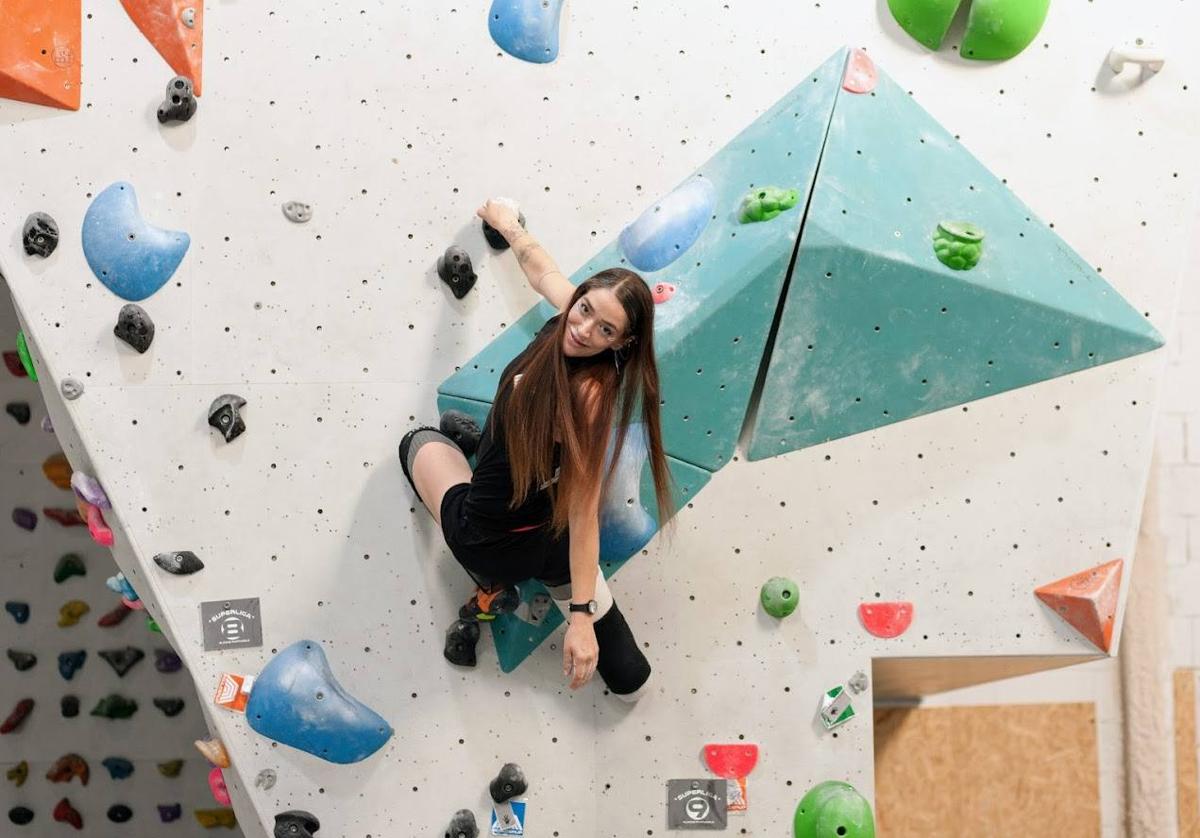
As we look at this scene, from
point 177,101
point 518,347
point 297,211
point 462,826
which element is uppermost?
point 177,101

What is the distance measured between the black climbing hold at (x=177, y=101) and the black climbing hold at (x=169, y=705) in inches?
81.3

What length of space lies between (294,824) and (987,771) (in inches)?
88.9

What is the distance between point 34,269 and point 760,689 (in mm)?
1903

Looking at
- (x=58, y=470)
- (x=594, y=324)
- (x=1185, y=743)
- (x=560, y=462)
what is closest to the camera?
(x=594, y=324)

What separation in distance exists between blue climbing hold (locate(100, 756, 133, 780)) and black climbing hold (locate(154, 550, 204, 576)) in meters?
1.59

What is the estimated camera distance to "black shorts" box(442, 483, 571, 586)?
8.54ft

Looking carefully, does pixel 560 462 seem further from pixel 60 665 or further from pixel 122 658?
pixel 60 665

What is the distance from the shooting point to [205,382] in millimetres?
2924

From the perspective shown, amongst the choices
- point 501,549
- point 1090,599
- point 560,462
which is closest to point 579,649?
point 501,549

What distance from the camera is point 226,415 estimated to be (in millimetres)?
2891

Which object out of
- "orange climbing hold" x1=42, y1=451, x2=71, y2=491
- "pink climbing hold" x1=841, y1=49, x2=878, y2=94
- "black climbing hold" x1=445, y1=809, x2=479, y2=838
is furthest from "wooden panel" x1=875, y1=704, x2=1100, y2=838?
"orange climbing hold" x1=42, y1=451, x2=71, y2=491

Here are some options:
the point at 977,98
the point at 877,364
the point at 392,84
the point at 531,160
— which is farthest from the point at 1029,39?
the point at 392,84

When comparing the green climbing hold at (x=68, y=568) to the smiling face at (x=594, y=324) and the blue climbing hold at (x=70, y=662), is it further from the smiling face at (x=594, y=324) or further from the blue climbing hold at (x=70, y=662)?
the smiling face at (x=594, y=324)

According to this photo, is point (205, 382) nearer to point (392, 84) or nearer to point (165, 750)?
point (392, 84)
